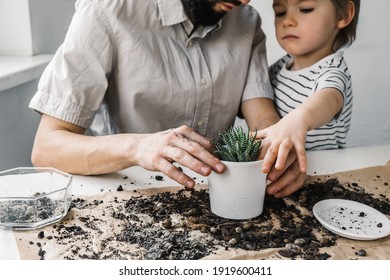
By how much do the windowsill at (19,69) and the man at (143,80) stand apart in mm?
365

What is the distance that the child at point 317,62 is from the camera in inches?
52.2

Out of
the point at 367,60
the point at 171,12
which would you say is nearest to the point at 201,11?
the point at 171,12

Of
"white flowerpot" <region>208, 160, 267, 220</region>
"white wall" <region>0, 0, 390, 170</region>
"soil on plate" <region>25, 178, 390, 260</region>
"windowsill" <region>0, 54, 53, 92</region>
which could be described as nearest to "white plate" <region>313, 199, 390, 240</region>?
"soil on plate" <region>25, 178, 390, 260</region>

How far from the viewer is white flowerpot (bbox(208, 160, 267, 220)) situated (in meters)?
0.89

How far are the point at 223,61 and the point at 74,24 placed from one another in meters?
0.41

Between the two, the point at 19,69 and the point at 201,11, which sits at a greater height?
the point at 201,11

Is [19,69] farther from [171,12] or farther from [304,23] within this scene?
[304,23]

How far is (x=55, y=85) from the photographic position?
3.97ft

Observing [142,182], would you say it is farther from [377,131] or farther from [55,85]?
[377,131]

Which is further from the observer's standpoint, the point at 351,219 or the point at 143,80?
the point at 143,80

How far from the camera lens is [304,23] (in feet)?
4.65

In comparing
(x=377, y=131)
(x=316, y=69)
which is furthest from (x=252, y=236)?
(x=377, y=131)

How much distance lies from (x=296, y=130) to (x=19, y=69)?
1.06 m

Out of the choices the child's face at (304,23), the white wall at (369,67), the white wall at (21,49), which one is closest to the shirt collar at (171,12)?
the child's face at (304,23)
